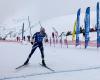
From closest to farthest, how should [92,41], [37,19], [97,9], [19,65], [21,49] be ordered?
[19,65] → [37,19] → [21,49] → [97,9] → [92,41]

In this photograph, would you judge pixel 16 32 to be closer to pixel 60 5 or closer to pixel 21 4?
pixel 21 4

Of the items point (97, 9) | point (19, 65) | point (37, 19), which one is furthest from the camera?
point (97, 9)

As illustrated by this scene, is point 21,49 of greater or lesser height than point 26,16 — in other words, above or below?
below

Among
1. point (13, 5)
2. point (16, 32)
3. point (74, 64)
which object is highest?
point (13, 5)

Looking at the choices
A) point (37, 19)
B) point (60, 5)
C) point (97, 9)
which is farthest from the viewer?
point (97, 9)

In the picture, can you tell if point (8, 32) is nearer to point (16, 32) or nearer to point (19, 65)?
point (16, 32)

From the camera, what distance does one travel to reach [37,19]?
5762 millimetres

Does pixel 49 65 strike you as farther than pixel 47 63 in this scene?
No

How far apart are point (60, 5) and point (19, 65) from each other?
2.30 metres

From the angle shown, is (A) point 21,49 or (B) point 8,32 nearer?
(B) point 8,32

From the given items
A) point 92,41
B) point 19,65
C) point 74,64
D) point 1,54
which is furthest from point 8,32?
point 92,41

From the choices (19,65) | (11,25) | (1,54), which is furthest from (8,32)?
(19,65)

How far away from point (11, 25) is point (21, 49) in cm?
86

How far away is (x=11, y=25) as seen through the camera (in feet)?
18.3
